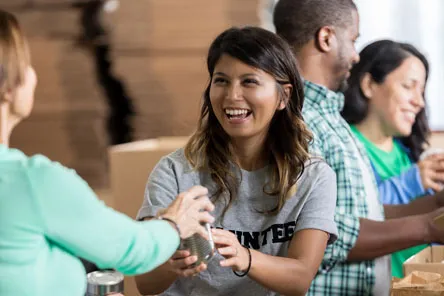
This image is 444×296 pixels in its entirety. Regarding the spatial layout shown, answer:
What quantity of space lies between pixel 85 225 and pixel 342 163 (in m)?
0.94

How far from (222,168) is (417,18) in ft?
6.48

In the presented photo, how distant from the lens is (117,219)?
1108 millimetres

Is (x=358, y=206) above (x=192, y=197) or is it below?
below

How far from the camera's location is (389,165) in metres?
2.55

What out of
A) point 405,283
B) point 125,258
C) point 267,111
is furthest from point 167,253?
point 405,283

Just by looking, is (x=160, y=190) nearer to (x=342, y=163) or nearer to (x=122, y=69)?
(x=342, y=163)

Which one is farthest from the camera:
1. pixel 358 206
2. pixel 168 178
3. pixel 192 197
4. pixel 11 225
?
pixel 358 206

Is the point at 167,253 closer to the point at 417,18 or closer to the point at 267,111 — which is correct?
the point at 267,111

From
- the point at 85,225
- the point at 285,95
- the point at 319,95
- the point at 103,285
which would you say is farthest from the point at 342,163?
the point at 85,225

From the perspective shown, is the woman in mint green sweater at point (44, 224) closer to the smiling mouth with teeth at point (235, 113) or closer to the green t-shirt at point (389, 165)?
the smiling mouth with teeth at point (235, 113)

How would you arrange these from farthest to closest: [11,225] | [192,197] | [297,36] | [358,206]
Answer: [297,36] < [358,206] < [192,197] < [11,225]

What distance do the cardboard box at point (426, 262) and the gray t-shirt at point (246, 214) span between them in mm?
287

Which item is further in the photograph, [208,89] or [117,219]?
[208,89]

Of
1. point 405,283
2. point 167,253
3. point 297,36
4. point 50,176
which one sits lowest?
point 405,283
